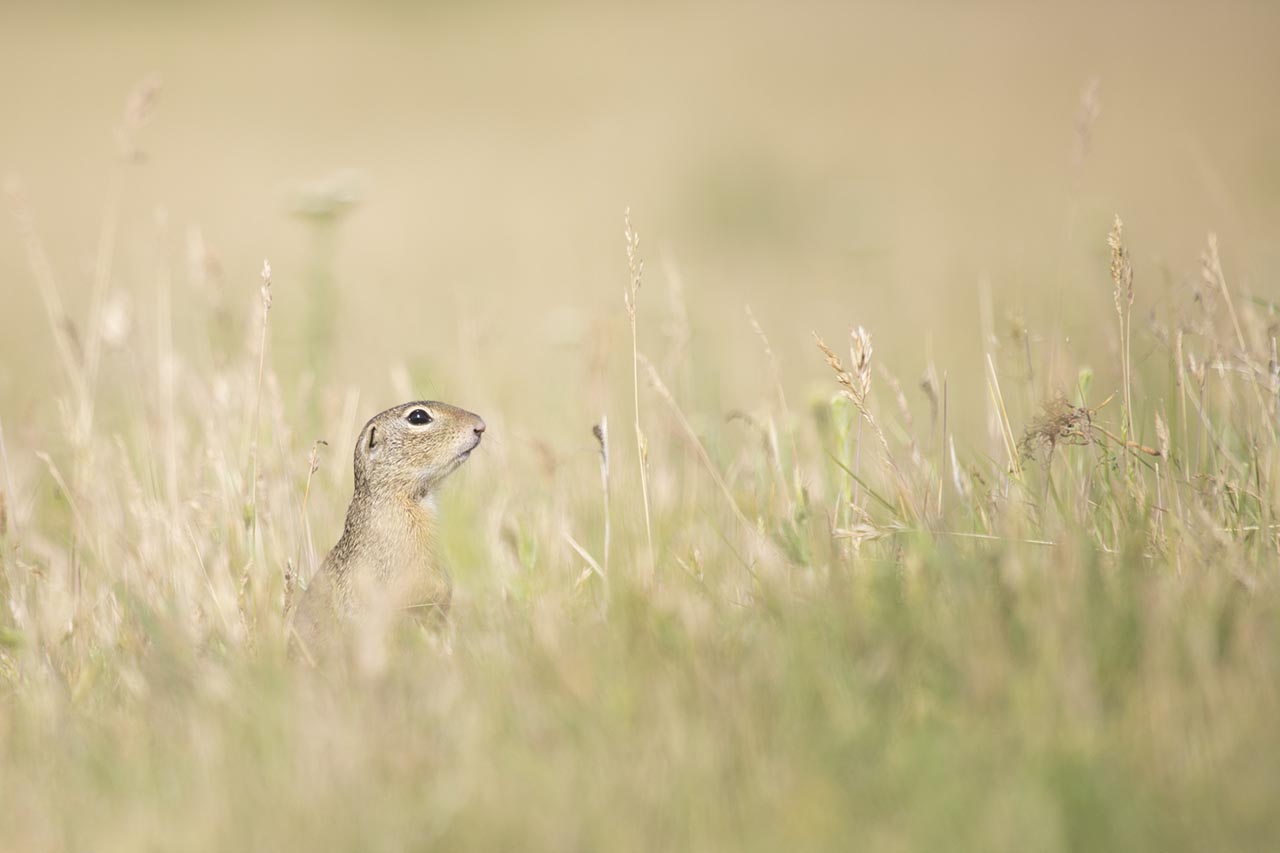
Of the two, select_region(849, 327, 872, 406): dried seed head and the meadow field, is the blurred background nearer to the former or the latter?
the meadow field

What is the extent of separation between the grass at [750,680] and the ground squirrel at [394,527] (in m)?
0.17

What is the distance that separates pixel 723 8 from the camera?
2819 centimetres

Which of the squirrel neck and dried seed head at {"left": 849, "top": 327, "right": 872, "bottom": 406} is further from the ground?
dried seed head at {"left": 849, "top": 327, "right": 872, "bottom": 406}

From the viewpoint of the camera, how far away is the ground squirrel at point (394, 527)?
12.5 ft

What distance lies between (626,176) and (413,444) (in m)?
13.0

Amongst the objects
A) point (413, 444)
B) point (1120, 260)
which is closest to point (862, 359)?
point (1120, 260)

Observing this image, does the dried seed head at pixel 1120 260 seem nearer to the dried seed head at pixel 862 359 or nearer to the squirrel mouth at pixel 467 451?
the dried seed head at pixel 862 359

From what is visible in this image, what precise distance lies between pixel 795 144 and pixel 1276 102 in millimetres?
5809

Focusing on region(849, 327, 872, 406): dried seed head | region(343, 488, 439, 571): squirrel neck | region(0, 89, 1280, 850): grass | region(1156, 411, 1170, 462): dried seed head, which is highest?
region(849, 327, 872, 406): dried seed head

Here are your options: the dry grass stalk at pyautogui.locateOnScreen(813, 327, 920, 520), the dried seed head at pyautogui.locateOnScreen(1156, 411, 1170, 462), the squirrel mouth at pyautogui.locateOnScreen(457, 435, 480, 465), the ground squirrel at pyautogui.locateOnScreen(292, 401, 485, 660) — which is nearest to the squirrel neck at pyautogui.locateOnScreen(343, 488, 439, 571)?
the ground squirrel at pyautogui.locateOnScreen(292, 401, 485, 660)

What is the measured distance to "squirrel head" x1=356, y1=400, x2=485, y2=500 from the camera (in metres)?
4.38

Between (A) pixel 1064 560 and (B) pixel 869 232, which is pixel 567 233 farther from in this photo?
(A) pixel 1064 560

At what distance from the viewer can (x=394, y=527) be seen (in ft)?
13.9

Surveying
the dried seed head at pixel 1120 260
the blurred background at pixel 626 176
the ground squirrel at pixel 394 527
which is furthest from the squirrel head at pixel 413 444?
the dried seed head at pixel 1120 260
